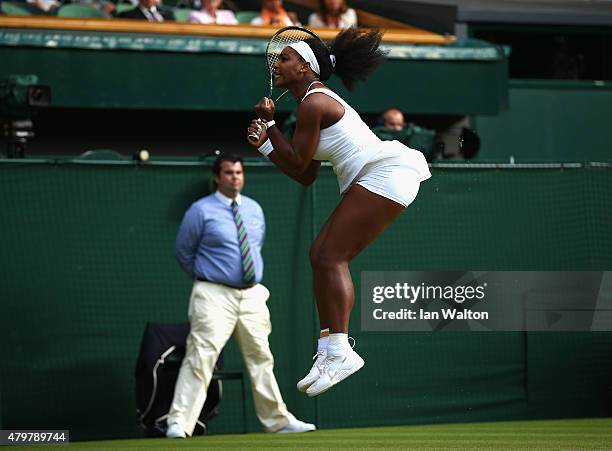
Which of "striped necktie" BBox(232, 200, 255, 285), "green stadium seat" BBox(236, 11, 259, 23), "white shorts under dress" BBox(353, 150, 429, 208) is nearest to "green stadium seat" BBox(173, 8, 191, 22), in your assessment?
"green stadium seat" BBox(236, 11, 259, 23)

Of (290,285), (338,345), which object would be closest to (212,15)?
(290,285)

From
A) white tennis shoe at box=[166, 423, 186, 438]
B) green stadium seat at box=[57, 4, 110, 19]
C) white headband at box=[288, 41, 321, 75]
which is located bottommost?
white tennis shoe at box=[166, 423, 186, 438]

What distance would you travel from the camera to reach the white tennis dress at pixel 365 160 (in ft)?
22.7

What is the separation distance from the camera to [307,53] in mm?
7141

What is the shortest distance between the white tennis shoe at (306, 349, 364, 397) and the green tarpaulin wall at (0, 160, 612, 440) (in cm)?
383

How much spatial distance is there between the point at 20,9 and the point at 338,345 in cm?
810

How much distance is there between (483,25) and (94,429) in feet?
26.0

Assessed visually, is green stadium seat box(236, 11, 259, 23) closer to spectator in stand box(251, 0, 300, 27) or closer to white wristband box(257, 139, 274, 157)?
spectator in stand box(251, 0, 300, 27)

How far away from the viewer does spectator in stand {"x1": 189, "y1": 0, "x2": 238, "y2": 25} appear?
1386 cm

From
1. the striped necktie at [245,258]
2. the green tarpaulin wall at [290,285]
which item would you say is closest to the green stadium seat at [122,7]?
the green tarpaulin wall at [290,285]

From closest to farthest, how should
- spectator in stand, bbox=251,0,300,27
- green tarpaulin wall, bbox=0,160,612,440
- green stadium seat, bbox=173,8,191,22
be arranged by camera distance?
green tarpaulin wall, bbox=0,160,612,440 < spectator in stand, bbox=251,0,300,27 < green stadium seat, bbox=173,8,191,22

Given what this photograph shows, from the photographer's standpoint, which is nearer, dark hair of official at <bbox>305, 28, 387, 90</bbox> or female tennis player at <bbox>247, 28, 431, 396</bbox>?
female tennis player at <bbox>247, 28, 431, 396</bbox>

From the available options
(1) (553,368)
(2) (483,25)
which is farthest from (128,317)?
(2) (483,25)

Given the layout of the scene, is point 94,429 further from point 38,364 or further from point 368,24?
point 368,24
